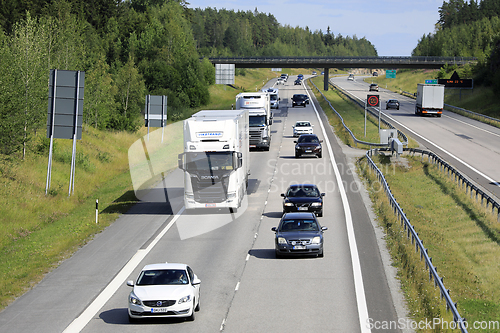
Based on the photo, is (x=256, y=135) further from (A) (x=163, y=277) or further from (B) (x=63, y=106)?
(A) (x=163, y=277)

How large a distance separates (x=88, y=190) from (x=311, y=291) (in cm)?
1972

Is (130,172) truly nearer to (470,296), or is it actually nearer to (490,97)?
(470,296)

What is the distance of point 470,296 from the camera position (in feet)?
54.6

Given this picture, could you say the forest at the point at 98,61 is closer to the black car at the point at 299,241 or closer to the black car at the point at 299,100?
the black car at the point at 299,100

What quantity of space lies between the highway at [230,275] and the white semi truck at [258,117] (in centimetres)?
1678

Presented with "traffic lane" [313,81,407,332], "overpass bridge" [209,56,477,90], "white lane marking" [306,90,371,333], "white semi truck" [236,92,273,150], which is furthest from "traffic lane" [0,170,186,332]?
"overpass bridge" [209,56,477,90]

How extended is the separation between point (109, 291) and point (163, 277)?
3094 mm

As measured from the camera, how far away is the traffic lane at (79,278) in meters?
14.5

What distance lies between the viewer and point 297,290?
1641 centimetres

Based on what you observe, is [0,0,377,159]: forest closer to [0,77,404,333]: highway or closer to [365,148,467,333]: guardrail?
[0,77,404,333]: highway

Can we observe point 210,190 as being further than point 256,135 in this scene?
No

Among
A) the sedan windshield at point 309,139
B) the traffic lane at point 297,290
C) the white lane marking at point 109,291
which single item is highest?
the sedan windshield at point 309,139

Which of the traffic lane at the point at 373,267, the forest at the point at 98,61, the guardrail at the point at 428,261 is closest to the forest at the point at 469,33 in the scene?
the forest at the point at 98,61

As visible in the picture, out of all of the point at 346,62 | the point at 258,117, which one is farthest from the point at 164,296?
the point at 346,62
